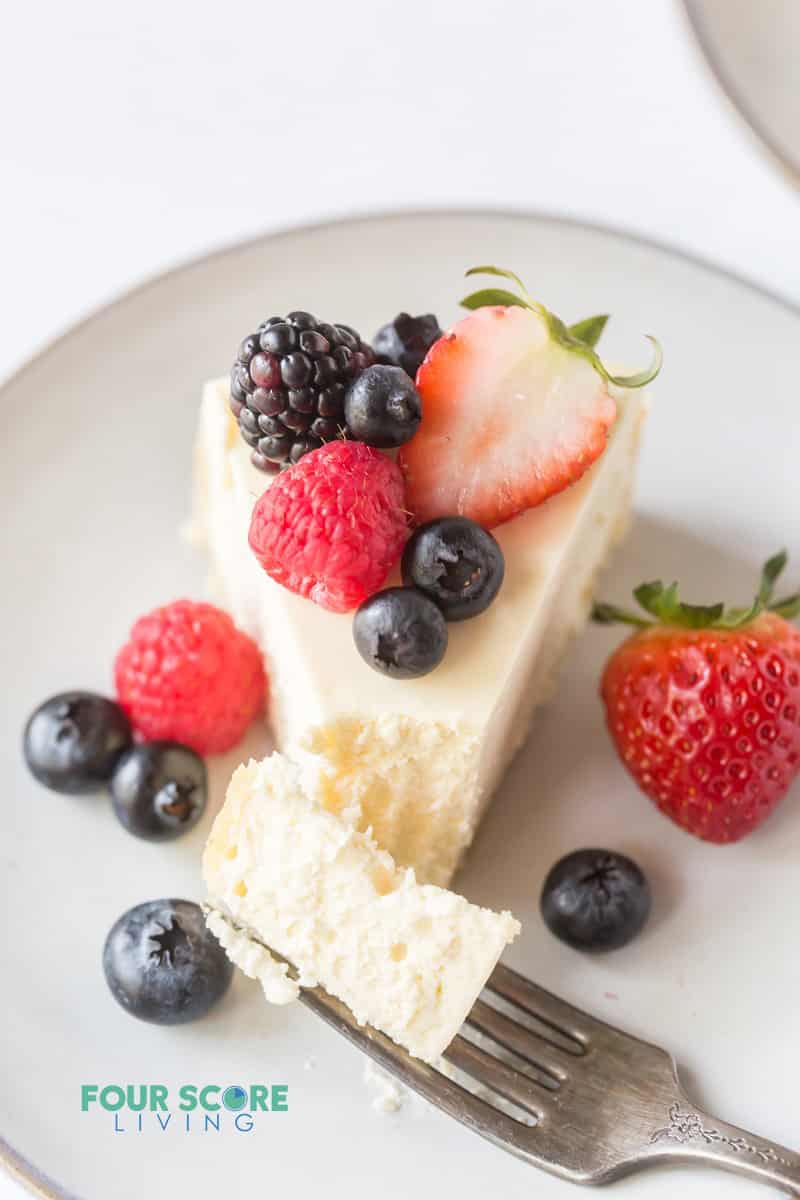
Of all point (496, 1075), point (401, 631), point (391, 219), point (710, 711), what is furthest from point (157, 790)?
point (391, 219)

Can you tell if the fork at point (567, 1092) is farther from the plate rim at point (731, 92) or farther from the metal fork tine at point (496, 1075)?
the plate rim at point (731, 92)

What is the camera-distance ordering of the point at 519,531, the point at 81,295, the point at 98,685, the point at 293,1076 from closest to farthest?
the point at 293,1076, the point at 519,531, the point at 98,685, the point at 81,295

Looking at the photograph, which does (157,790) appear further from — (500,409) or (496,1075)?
(500,409)

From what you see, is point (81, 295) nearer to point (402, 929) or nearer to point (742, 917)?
point (402, 929)

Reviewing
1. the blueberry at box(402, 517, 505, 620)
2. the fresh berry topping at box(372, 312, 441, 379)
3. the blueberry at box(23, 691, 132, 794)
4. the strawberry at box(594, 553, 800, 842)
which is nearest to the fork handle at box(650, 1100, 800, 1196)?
the strawberry at box(594, 553, 800, 842)

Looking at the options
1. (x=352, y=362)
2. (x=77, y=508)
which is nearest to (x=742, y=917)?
(x=352, y=362)
